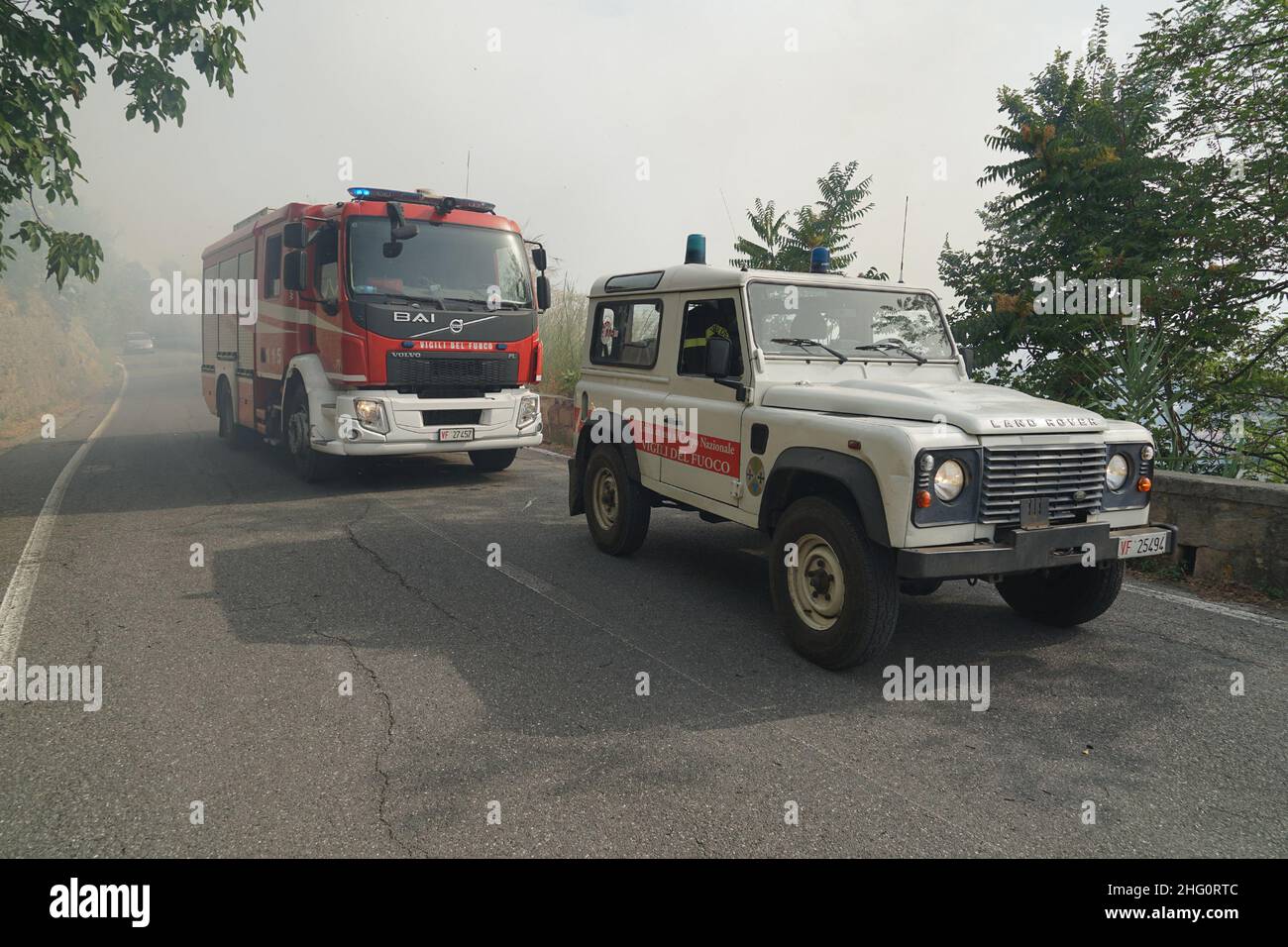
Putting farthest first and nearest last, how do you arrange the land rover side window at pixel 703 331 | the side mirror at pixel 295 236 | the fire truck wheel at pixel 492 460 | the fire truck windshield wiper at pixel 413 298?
the fire truck wheel at pixel 492 460, the side mirror at pixel 295 236, the fire truck windshield wiper at pixel 413 298, the land rover side window at pixel 703 331

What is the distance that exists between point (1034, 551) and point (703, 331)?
260cm

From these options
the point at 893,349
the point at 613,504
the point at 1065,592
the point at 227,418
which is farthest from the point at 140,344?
the point at 1065,592

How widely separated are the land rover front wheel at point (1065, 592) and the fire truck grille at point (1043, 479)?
0.61m

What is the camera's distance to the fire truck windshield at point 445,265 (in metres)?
9.42

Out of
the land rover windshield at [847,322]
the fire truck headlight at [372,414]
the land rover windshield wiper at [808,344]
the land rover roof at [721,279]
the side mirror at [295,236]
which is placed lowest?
the fire truck headlight at [372,414]

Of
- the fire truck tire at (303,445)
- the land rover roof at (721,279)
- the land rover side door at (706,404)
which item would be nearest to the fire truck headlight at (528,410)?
the fire truck tire at (303,445)

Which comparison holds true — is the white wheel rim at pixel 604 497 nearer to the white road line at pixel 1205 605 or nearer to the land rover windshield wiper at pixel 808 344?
the land rover windshield wiper at pixel 808 344

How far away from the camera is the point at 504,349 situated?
1014cm

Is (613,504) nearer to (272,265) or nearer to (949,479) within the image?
(949,479)

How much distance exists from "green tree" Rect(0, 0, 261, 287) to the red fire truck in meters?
1.78

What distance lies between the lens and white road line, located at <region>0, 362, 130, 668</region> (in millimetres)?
5058

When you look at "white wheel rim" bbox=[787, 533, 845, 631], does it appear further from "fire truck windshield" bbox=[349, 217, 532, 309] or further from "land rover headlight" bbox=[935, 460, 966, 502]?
"fire truck windshield" bbox=[349, 217, 532, 309]
